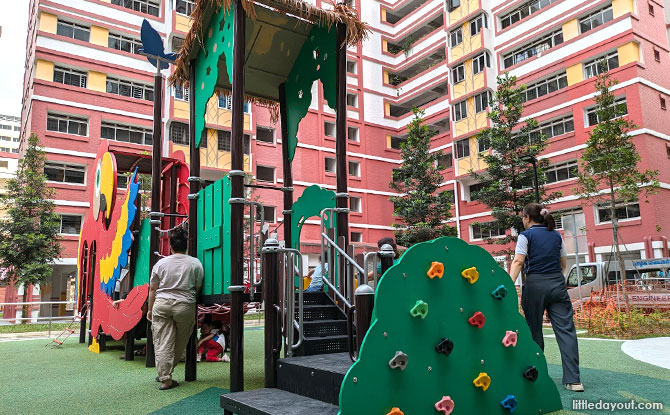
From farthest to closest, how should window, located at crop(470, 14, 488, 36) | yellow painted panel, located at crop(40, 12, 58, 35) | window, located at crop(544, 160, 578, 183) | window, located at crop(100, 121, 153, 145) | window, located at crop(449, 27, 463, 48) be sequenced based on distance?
window, located at crop(449, 27, 463, 48)
window, located at crop(470, 14, 488, 36)
window, located at crop(100, 121, 153, 145)
window, located at crop(544, 160, 578, 183)
yellow painted panel, located at crop(40, 12, 58, 35)

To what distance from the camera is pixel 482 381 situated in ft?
11.7

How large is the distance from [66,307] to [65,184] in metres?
6.84

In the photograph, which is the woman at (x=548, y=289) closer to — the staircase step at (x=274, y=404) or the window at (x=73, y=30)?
the staircase step at (x=274, y=404)

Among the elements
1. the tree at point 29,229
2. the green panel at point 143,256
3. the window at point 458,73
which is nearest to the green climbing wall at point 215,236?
the green panel at point 143,256

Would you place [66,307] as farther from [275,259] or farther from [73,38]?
[275,259]

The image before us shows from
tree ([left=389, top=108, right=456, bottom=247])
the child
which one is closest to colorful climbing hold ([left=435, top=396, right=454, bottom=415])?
the child

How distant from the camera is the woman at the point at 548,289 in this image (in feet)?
15.8

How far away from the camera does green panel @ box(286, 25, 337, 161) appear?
658 cm

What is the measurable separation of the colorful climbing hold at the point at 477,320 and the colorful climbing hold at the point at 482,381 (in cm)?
34

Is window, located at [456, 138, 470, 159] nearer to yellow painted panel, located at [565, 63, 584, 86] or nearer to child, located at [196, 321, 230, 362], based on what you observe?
yellow painted panel, located at [565, 63, 584, 86]

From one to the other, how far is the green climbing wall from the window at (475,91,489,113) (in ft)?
85.4

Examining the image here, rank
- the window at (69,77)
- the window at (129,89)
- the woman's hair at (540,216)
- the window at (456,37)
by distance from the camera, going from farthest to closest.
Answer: the window at (456,37) → the window at (129,89) → the window at (69,77) → the woman's hair at (540,216)

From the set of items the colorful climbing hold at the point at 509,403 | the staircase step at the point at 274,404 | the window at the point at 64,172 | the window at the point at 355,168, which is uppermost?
the window at the point at 355,168

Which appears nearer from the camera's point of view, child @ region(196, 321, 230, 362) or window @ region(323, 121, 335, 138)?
child @ region(196, 321, 230, 362)
